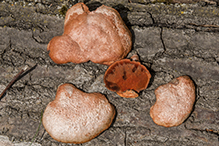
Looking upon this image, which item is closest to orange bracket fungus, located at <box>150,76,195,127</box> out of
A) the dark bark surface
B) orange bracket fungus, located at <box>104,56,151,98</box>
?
the dark bark surface

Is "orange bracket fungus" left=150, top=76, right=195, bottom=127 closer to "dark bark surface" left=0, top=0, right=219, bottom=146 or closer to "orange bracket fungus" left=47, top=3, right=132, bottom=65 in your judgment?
"dark bark surface" left=0, top=0, right=219, bottom=146

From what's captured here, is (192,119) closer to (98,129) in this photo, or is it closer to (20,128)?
(98,129)

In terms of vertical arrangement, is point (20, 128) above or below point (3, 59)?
below

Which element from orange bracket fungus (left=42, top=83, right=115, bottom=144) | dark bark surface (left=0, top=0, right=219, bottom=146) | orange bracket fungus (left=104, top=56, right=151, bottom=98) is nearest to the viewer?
orange bracket fungus (left=104, top=56, right=151, bottom=98)

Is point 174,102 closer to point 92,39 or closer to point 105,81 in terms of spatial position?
point 105,81

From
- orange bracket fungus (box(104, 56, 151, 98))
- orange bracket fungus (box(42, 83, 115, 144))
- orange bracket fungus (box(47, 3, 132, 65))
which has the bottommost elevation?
orange bracket fungus (box(42, 83, 115, 144))

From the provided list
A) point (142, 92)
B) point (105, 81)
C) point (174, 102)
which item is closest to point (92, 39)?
point (105, 81)

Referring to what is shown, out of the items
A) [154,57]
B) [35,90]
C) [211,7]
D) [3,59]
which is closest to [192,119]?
[154,57]

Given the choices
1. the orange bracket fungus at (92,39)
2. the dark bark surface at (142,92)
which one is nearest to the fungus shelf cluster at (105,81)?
the orange bracket fungus at (92,39)
